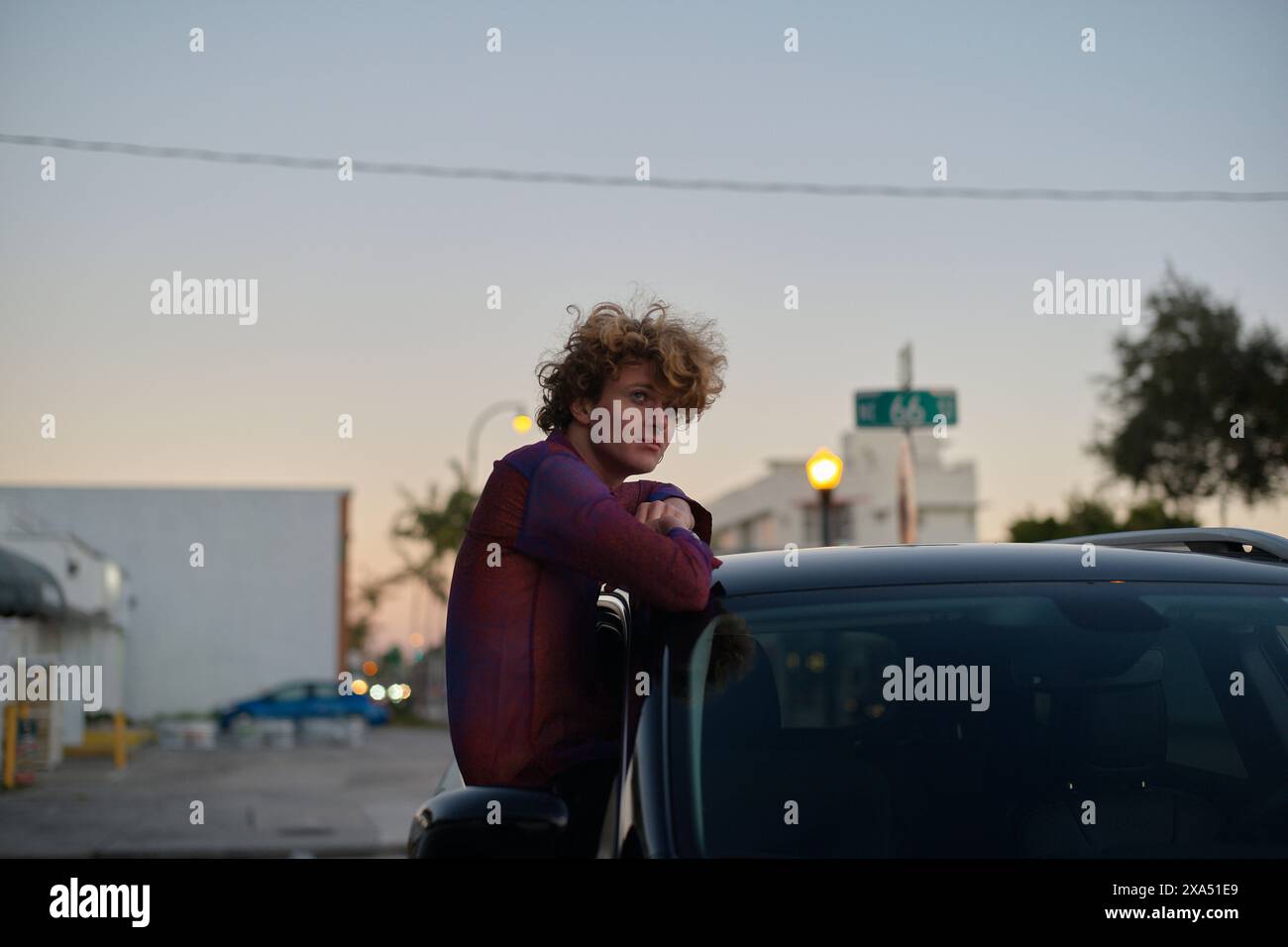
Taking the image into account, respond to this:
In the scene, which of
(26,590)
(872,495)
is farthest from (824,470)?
(872,495)

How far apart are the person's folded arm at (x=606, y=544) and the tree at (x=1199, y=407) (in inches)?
1853

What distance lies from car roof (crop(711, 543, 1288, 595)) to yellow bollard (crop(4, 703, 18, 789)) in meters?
21.0

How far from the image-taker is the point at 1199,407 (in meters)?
48.2

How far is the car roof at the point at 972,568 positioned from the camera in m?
3.08

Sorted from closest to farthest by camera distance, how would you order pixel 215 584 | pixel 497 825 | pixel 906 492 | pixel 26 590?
pixel 497 825 < pixel 906 492 < pixel 26 590 < pixel 215 584

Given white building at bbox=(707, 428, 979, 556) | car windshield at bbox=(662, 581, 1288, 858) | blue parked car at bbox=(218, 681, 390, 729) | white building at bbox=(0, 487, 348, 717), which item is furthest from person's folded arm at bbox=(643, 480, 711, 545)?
white building at bbox=(707, 428, 979, 556)

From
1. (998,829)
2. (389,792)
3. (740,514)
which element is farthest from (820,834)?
(740,514)

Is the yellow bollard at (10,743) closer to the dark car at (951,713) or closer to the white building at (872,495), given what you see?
the dark car at (951,713)

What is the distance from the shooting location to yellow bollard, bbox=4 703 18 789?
22.1m

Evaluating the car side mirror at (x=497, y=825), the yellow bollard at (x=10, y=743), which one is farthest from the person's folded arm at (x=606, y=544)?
the yellow bollard at (x=10, y=743)

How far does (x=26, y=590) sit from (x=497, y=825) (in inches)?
934

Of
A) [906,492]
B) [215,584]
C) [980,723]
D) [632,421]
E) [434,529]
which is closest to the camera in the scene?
[980,723]

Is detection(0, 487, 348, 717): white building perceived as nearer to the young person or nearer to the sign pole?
the sign pole

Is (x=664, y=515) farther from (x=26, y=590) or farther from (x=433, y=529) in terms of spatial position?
(x=433, y=529)
